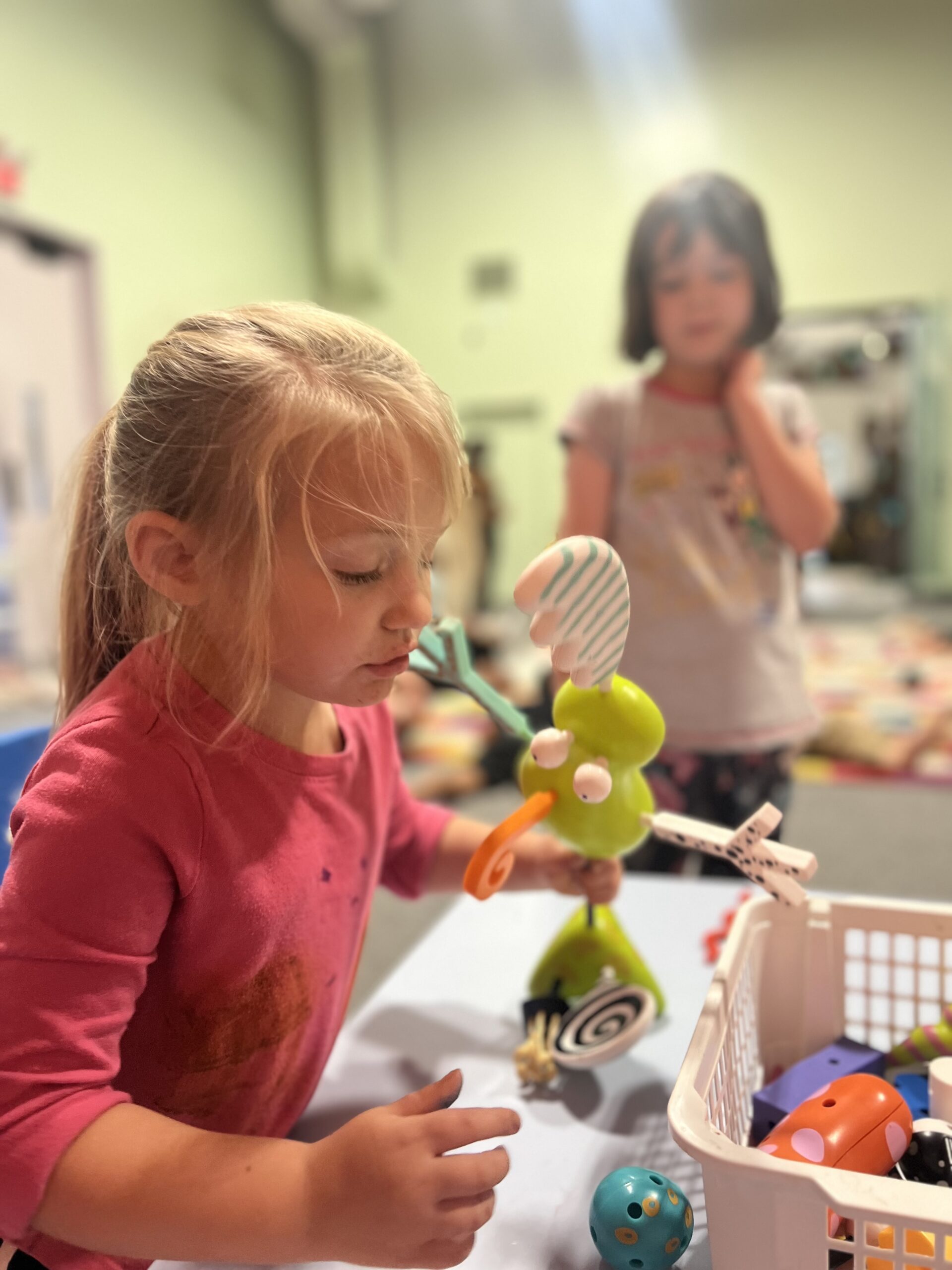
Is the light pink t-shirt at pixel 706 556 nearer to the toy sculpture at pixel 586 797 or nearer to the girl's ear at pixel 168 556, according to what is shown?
the toy sculpture at pixel 586 797

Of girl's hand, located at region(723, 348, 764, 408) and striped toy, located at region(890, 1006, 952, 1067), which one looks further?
girl's hand, located at region(723, 348, 764, 408)

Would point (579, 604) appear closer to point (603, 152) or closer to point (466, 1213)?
point (466, 1213)

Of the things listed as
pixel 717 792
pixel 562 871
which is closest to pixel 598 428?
pixel 717 792

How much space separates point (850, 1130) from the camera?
0.38 metres

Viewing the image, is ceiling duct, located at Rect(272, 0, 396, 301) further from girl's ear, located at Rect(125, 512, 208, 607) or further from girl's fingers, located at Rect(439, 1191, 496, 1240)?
girl's fingers, located at Rect(439, 1191, 496, 1240)

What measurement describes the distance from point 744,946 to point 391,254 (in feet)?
13.6

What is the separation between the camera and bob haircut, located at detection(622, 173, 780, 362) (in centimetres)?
81

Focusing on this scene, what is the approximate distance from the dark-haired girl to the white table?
0.47 ft

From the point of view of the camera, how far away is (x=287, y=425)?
36 cm

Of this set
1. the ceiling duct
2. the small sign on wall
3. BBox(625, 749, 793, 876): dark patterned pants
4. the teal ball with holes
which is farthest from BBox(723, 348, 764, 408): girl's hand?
the ceiling duct

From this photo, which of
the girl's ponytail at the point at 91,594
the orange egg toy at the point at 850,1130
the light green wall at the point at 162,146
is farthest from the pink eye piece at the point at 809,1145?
the light green wall at the point at 162,146

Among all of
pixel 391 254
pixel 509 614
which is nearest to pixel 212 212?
pixel 391 254

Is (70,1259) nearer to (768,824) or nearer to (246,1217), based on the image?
(246,1217)

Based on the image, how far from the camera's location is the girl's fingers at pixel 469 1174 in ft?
1.05
